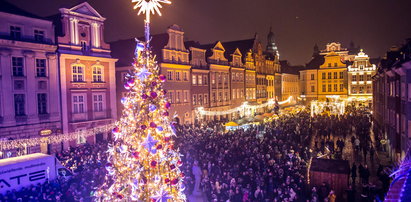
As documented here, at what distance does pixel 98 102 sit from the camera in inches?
1203

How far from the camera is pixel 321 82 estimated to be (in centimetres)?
6994

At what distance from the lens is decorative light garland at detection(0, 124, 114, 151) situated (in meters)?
23.0

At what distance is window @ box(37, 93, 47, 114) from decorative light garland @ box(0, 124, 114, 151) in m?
2.37

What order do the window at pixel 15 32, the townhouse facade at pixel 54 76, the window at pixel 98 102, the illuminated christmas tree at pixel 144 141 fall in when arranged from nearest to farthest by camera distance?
the illuminated christmas tree at pixel 144 141 → the townhouse facade at pixel 54 76 → the window at pixel 15 32 → the window at pixel 98 102

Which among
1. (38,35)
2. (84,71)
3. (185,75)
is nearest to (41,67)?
(38,35)

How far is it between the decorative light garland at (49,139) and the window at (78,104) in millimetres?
1969

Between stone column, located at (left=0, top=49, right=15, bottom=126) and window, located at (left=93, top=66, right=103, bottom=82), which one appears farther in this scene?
window, located at (left=93, top=66, right=103, bottom=82)

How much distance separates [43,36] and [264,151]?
20.9m

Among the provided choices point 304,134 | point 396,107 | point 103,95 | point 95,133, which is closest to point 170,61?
point 103,95

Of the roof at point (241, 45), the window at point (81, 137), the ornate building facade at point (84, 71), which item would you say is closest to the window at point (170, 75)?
the ornate building facade at point (84, 71)

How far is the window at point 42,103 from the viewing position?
2598 cm

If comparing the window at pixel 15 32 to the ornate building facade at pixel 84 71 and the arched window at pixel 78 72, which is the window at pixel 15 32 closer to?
the ornate building facade at pixel 84 71

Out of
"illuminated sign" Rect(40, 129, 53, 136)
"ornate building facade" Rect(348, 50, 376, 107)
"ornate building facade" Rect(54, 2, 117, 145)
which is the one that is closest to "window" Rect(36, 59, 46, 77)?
"ornate building facade" Rect(54, 2, 117, 145)

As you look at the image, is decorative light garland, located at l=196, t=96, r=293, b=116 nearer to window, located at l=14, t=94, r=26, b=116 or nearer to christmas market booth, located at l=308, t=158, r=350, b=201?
window, located at l=14, t=94, r=26, b=116
